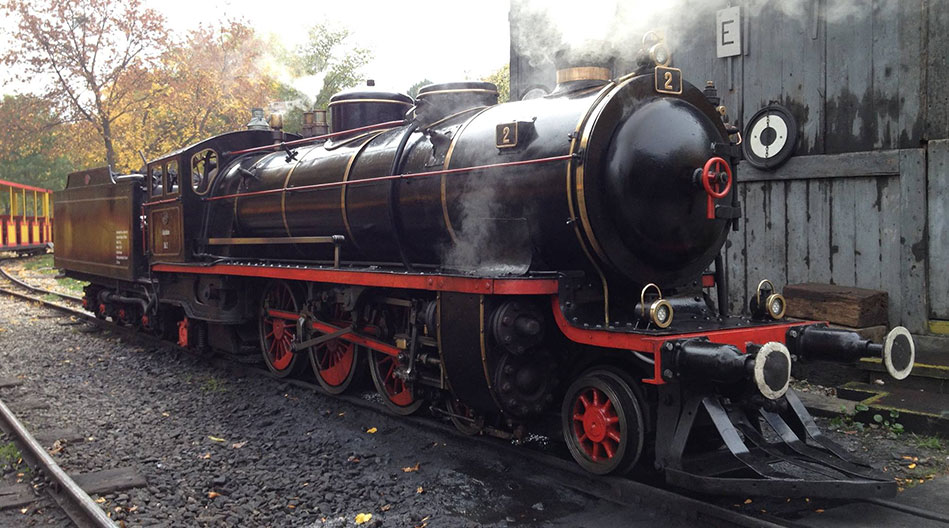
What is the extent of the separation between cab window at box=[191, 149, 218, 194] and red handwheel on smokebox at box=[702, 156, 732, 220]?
632 centimetres

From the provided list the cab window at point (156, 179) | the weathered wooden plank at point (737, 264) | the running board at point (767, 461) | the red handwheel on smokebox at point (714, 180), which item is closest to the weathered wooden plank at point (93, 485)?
the running board at point (767, 461)

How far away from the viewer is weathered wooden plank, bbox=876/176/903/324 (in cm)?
661

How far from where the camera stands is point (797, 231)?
7.34 m

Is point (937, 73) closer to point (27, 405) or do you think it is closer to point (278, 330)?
point (278, 330)

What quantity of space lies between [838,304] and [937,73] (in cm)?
212

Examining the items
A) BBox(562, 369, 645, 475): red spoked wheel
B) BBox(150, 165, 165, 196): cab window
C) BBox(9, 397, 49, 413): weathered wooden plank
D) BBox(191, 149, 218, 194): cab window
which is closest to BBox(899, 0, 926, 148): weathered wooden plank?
BBox(562, 369, 645, 475): red spoked wheel

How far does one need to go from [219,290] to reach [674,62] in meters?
5.75

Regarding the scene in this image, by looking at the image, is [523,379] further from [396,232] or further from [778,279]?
[778,279]

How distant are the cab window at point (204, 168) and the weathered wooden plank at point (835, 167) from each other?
6.12 metres

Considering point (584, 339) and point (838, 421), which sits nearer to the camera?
point (584, 339)

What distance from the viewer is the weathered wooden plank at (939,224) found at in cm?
629

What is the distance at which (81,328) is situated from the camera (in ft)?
38.7

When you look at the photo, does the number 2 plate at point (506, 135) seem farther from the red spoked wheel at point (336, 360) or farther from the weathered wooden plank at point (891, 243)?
the weathered wooden plank at point (891, 243)

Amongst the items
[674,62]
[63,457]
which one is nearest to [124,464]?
[63,457]
